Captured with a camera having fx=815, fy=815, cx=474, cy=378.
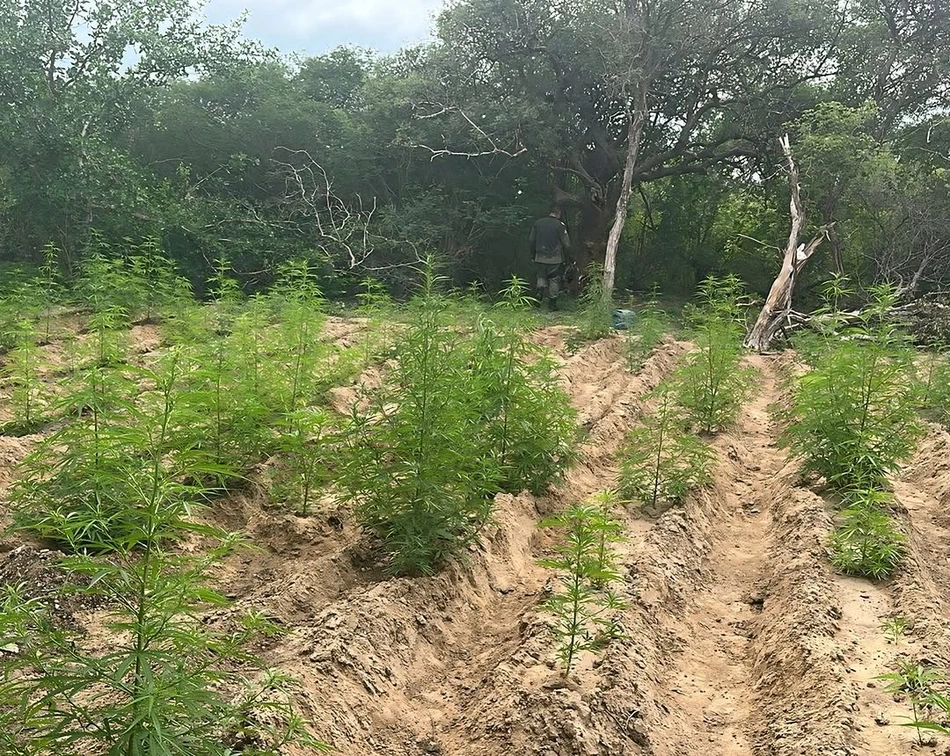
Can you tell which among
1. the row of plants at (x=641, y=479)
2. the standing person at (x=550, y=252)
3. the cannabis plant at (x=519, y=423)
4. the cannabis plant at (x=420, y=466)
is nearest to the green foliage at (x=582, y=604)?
the row of plants at (x=641, y=479)

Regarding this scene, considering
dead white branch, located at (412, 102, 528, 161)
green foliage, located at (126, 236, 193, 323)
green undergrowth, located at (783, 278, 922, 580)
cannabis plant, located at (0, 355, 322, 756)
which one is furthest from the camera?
dead white branch, located at (412, 102, 528, 161)

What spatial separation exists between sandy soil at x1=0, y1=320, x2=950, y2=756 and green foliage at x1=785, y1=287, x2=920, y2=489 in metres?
0.34

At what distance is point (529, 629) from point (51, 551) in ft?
8.09

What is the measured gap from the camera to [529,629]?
404 centimetres

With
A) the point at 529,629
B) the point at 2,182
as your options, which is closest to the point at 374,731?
the point at 529,629

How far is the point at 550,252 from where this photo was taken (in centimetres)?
1703

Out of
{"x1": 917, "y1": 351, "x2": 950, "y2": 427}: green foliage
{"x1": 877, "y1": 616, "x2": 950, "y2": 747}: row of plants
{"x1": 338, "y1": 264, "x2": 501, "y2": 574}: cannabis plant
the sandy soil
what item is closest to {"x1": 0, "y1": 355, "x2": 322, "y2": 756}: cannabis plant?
A: the sandy soil

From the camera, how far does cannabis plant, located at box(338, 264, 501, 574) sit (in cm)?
433

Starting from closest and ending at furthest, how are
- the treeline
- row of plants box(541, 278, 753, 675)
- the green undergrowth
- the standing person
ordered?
1. row of plants box(541, 278, 753, 675)
2. the green undergrowth
3. the treeline
4. the standing person

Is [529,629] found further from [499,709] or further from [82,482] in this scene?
[82,482]

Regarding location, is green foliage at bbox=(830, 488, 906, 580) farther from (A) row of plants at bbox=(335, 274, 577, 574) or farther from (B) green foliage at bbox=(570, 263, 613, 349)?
(B) green foliage at bbox=(570, 263, 613, 349)

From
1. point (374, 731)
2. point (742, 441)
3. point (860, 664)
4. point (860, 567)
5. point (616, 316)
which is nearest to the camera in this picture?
point (374, 731)

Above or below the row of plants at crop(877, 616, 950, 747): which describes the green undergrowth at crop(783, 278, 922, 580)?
above

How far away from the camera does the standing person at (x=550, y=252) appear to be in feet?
55.9
